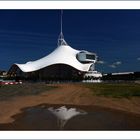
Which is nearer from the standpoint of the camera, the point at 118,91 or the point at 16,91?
the point at 118,91

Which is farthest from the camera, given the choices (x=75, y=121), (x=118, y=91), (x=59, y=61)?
(x=59, y=61)

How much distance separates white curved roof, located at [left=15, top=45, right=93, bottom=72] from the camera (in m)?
98.4

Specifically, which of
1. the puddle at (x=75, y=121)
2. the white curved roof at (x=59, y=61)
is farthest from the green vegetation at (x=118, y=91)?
the white curved roof at (x=59, y=61)

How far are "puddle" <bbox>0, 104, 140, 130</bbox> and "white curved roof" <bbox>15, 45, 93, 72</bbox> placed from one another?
265ft

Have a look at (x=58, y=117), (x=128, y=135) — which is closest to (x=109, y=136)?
(x=128, y=135)

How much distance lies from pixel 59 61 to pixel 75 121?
274ft

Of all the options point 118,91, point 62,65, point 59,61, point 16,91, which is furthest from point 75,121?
point 62,65

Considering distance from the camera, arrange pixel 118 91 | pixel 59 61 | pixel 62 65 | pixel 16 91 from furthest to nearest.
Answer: pixel 62 65
pixel 59 61
pixel 16 91
pixel 118 91

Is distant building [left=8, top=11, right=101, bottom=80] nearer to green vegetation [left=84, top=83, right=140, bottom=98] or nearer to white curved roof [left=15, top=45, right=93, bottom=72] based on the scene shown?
white curved roof [left=15, top=45, right=93, bottom=72]

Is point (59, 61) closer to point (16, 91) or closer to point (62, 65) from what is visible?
point (62, 65)

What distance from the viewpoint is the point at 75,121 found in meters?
13.6

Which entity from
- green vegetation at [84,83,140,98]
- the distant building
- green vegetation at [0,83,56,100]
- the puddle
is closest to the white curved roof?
the distant building

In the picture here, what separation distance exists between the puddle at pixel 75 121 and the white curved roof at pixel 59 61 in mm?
80782
